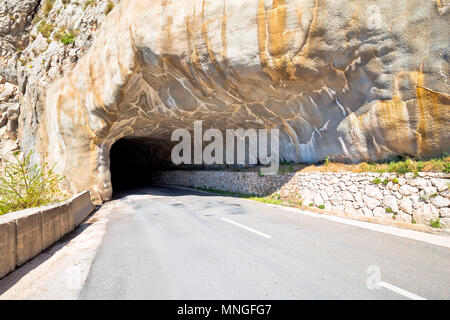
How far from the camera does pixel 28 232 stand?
484 cm

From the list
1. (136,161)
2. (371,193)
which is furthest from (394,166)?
(136,161)

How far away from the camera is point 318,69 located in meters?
8.70

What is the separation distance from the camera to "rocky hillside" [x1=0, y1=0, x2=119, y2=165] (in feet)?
51.6

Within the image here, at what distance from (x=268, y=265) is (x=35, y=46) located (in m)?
24.6

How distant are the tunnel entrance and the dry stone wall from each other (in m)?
18.0

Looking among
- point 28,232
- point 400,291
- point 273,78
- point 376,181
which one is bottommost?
point 400,291

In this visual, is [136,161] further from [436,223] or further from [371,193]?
[436,223]

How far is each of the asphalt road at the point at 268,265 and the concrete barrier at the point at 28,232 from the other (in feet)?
4.26

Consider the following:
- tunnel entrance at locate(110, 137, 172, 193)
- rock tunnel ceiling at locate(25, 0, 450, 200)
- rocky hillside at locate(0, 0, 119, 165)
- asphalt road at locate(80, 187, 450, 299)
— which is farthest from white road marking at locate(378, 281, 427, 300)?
tunnel entrance at locate(110, 137, 172, 193)

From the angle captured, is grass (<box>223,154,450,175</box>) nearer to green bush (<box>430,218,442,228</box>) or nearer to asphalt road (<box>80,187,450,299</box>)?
green bush (<box>430,218,442,228</box>)

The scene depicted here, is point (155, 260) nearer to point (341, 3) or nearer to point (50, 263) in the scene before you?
point (50, 263)

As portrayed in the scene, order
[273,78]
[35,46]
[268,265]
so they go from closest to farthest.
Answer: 1. [268,265]
2. [273,78]
3. [35,46]

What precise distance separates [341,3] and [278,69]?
9.13 ft

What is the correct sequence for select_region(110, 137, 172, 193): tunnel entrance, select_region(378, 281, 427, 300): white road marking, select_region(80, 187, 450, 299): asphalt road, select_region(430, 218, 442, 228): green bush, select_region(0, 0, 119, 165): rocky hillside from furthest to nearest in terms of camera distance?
select_region(110, 137, 172, 193): tunnel entrance < select_region(0, 0, 119, 165): rocky hillside < select_region(430, 218, 442, 228): green bush < select_region(80, 187, 450, 299): asphalt road < select_region(378, 281, 427, 300): white road marking
